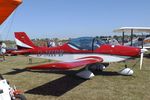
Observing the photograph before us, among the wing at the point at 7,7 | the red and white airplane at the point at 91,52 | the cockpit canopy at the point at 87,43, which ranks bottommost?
the red and white airplane at the point at 91,52

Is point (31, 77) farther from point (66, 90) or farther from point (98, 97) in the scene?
point (98, 97)

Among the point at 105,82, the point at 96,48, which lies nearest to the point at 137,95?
the point at 105,82

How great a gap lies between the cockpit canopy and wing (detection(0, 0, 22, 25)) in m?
6.35

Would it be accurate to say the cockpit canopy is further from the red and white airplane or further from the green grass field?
the green grass field

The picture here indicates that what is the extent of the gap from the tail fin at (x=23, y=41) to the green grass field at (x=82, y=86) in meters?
1.68

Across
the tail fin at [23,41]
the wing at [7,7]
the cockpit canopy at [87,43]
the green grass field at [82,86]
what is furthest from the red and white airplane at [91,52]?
the wing at [7,7]

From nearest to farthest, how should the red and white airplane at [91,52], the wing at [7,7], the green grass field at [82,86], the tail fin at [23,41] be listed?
the wing at [7,7] → the green grass field at [82,86] → the red and white airplane at [91,52] → the tail fin at [23,41]

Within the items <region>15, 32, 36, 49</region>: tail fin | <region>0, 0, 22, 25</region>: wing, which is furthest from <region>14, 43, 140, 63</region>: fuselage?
<region>0, 0, 22, 25</region>: wing

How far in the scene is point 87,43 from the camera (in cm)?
1104

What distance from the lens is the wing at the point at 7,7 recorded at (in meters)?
4.51

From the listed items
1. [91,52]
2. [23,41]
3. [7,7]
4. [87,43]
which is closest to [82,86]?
[91,52]

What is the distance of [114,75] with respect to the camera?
11.1m

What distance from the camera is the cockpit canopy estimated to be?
11.0 metres

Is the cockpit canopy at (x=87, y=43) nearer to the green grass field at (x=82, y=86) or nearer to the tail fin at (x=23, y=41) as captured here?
the green grass field at (x=82, y=86)
